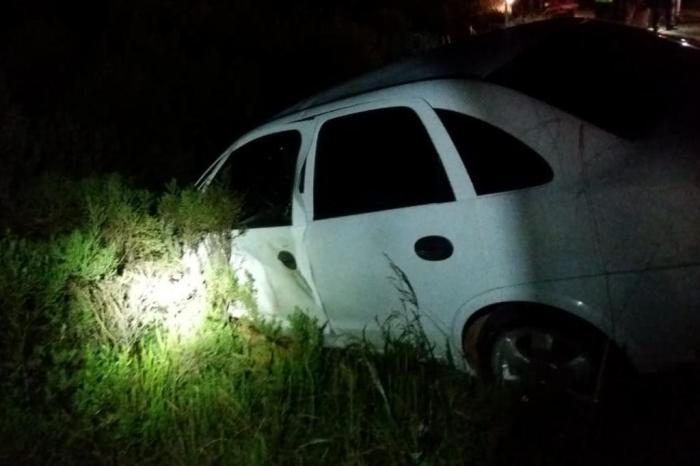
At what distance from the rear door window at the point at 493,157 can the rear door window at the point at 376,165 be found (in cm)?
15

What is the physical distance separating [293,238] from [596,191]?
191cm

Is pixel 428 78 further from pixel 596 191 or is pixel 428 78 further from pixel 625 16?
pixel 625 16

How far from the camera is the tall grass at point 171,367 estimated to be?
427 cm

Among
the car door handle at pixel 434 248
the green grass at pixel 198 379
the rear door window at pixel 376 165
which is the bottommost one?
the green grass at pixel 198 379

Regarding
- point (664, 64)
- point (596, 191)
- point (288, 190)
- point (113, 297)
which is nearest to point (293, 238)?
point (288, 190)

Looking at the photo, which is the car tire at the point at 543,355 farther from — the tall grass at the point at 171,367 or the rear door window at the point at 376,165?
the rear door window at the point at 376,165

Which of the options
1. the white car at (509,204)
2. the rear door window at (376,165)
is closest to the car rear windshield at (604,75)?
the white car at (509,204)

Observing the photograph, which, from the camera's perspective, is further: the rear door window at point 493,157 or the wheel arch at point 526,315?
the rear door window at point 493,157

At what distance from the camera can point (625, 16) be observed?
2361 cm

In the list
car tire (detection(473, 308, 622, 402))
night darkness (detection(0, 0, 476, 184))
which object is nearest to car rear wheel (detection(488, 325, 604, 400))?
car tire (detection(473, 308, 622, 402))

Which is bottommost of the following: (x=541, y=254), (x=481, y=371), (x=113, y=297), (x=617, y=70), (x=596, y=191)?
(x=481, y=371)

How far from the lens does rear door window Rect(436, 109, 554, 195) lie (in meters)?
4.43

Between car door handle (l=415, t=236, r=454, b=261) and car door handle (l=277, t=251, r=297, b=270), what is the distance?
3.35 feet

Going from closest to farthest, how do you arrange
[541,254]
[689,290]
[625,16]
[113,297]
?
1. [689,290]
2. [541,254]
3. [113,297]
4. [625,16]
